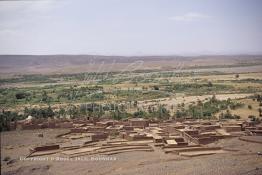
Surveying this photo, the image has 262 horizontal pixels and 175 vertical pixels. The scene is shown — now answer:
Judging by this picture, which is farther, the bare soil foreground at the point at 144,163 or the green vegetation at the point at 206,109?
the green vegetation at the point at 206,109

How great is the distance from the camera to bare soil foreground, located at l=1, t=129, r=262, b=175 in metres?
13.7

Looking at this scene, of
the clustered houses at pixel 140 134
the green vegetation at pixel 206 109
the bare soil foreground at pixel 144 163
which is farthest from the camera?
the green vegetation at pixel 206 109

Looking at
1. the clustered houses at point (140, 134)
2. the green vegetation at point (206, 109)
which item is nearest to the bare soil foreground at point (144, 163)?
the clustered houses at point (140, 134)

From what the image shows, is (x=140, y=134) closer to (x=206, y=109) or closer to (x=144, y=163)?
(x=144, y=163)

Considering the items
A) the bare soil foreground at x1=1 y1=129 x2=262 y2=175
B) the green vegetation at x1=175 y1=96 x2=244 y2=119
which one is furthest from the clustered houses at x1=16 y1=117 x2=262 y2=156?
the green vegetation at x1=175 y1=96 x2=244 y2=119

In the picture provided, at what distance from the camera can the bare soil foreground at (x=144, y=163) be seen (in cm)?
1373

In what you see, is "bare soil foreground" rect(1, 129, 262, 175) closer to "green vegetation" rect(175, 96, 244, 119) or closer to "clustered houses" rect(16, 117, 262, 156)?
"clustered houses" rect(16, 117, 262, 156)

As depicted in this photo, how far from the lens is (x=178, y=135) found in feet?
64.2

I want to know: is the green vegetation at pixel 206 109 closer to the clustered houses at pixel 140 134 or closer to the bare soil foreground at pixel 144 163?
the clustered houses at pixel 140 134

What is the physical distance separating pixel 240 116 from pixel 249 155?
34.9 ft

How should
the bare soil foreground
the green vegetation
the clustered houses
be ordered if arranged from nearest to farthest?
1. the bare soil foreground
2. the clustered houses
3. the green vegetation

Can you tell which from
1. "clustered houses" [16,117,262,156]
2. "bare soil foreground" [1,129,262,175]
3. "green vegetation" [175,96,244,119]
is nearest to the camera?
"bare soil foreground" [1,129,262,175]

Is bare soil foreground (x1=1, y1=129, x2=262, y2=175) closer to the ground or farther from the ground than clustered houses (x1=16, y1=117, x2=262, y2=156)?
closer to the ground

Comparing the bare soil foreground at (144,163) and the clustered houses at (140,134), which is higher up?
the clustered houses at (140,134)
